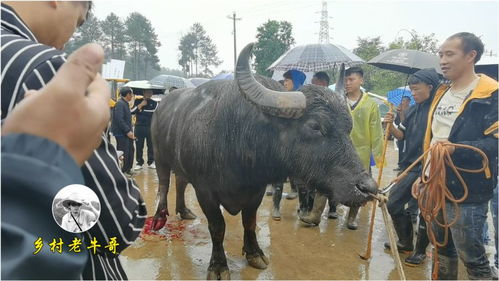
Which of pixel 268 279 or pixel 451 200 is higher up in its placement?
pixel 451 200

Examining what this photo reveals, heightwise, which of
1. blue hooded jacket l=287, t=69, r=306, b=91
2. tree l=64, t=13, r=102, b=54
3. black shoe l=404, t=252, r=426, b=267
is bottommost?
black shoe l=404, t=252, r=426, b=267

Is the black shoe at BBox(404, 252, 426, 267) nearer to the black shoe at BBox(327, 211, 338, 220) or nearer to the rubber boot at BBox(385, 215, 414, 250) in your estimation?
the rubber boot at BBox(385, 215, 414, 250)

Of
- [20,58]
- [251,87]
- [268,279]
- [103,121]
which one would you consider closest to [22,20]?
[20,58]

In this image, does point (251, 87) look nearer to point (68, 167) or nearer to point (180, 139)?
point (180, 139)

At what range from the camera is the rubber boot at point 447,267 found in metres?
2.75

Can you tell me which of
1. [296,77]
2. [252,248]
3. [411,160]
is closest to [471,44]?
[411,160]

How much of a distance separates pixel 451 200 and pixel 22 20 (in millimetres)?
2679

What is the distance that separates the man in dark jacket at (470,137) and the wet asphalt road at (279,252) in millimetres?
1021

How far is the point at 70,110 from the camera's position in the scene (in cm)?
55

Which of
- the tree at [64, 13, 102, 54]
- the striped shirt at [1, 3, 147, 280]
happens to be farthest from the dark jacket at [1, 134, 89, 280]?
the tree at [64, 13, 102, 54]

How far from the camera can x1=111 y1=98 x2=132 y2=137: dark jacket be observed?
6953mm

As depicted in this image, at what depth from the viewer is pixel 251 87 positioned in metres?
2.49

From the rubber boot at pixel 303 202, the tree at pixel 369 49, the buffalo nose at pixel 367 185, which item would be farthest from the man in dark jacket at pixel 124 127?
the tree at pixel 369 49

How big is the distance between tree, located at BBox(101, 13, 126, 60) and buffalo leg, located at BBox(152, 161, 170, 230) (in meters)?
30.2
